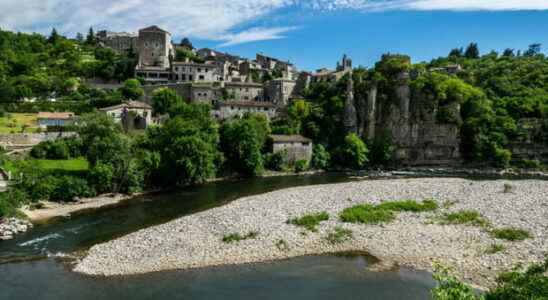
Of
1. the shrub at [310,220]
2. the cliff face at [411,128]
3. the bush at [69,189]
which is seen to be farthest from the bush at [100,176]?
the cliff face at [411,128]

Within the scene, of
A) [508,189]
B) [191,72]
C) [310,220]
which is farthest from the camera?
[191,72]

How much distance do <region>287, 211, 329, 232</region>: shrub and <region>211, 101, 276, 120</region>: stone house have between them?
34.3 m

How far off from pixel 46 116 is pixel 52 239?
27.9m

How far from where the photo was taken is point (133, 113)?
173ft

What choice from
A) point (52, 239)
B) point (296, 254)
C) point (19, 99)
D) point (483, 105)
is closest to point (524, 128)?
point (483, 105)

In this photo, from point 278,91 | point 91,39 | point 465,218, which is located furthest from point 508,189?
point 91,39

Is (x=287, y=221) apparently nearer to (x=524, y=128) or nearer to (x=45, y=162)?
(x=45, y=162)

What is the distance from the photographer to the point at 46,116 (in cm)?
4694

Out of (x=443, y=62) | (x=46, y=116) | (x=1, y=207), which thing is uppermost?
(x=443, y=62)

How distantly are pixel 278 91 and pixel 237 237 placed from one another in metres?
49.7

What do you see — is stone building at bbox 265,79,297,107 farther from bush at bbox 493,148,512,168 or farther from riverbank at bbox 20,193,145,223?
riverbank at bbox 20,193,145,223

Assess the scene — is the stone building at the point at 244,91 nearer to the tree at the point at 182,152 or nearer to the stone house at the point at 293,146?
the stone house at the point at 293,146

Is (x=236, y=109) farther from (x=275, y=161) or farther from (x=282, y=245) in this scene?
(x=282, y=245)

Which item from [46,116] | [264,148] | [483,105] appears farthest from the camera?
[483,105]
